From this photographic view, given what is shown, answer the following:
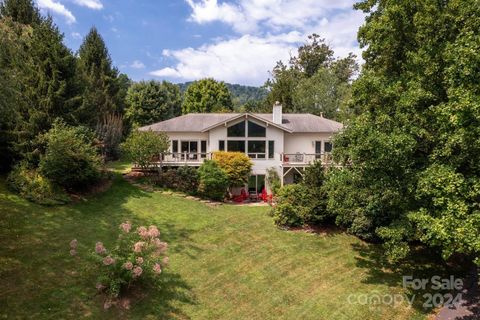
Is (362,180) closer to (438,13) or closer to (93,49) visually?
(438,13)

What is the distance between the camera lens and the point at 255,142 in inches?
1083

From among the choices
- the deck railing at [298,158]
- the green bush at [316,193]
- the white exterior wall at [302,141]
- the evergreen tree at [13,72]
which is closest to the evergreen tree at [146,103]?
the evergreen tree at [13,72]

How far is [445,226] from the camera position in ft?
33.7

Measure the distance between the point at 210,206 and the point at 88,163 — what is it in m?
8.24

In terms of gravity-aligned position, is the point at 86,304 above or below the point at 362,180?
below

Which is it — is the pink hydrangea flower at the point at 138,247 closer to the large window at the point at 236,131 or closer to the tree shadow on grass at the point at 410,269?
the tree shadow on grass at the point at 410,269

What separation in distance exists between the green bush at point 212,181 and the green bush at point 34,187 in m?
8.63

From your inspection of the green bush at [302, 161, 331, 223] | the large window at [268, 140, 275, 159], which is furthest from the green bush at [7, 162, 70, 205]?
the large window at [268, 140, 275, 159]

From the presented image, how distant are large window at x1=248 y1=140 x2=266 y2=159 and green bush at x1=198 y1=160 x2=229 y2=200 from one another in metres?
4.50

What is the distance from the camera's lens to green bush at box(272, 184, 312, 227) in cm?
1839

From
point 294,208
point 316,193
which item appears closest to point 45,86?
point 294,208

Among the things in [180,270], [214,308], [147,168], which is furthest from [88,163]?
[214,308]

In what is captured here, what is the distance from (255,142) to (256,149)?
600 millimetres

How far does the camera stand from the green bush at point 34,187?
59.4ft
